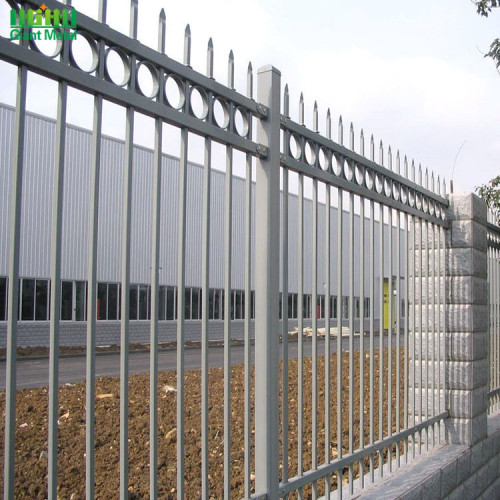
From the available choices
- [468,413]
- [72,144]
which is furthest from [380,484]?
[72,144]

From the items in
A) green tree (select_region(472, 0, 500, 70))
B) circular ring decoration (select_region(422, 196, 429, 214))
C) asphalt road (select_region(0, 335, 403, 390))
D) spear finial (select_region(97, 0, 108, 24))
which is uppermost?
green tree (select_region(472, 0, 500, 70))

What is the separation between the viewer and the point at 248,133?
2.71 meters

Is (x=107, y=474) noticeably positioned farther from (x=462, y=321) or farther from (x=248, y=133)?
(x=462, y=321)

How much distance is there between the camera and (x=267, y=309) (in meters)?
2.73

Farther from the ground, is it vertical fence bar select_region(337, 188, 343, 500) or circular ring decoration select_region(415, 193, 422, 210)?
circular ring decoration select_region(415, 193, 422, 210)

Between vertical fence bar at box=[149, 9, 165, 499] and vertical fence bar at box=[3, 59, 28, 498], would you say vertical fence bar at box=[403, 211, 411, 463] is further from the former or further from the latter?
vertical fence bar at box=[3, 59, 28, 498]

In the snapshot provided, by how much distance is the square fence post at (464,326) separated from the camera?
481 centimetres

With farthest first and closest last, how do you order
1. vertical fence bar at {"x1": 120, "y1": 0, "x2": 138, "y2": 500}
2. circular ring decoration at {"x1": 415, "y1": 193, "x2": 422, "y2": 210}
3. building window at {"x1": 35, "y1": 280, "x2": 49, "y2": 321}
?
building window at {"x1": 35, "y1": 280, "x2": 49, "y2": 321}, circular ring decoration at {"x1": 415, "y1": 193, "x2": 422, "y2": 210}, vertical fence bar at {"x1": 120, "y1": 0, "x2": 138, "y2": 500}

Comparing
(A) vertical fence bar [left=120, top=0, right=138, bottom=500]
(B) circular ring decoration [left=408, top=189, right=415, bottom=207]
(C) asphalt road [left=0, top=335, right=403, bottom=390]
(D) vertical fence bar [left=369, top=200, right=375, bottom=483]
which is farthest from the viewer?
(C) asphalt road [left=0, top=335, right=403, bottom=390]

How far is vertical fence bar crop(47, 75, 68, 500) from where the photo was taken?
1.76m

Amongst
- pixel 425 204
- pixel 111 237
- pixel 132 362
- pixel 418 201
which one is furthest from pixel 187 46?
pixel 132 362

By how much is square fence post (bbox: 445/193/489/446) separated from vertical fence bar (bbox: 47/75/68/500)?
376 centimetres

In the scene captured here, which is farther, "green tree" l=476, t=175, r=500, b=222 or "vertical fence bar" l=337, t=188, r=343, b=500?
"green tree" l=476, t=175, r=500, b=222

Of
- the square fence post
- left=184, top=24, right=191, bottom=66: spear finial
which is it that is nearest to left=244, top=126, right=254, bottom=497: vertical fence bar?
left=184, top=24, right=191, bottom=66: spear finial
